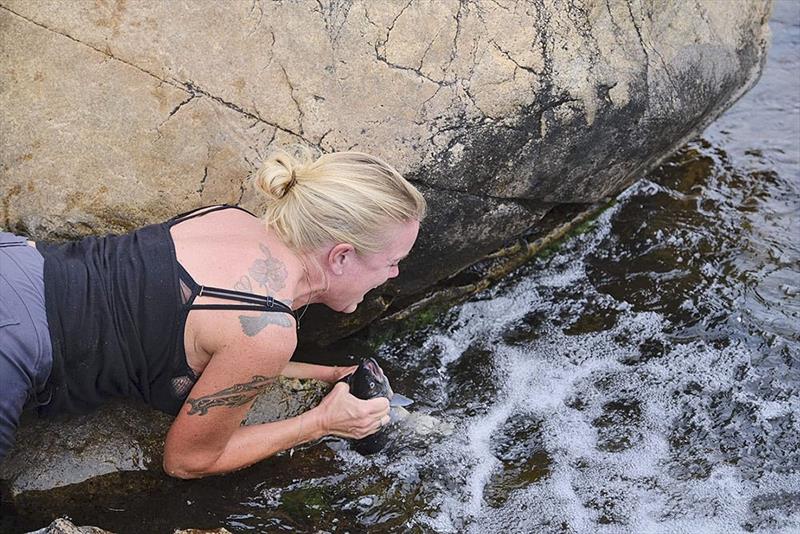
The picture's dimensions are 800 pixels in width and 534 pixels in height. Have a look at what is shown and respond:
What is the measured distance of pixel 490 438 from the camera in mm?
3416

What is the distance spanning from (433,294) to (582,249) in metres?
0.84

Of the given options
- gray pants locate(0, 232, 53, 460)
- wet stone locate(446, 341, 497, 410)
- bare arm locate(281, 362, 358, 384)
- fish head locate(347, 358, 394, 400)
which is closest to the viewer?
gray pants locate(0, 232, 53, 460)

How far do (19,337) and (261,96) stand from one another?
1.25 m

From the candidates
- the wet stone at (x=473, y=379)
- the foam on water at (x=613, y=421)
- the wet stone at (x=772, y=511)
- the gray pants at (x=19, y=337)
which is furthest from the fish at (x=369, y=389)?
the wet stone at (x=772, y=511)

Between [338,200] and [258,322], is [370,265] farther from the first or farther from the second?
[258,322]

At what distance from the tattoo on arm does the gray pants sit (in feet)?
1.85

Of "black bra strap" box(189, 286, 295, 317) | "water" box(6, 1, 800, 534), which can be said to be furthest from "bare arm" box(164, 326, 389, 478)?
"water" box(6, 1, 800, 534)

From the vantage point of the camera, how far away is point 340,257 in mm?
2752

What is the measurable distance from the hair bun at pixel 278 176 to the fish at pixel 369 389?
78 centimetres

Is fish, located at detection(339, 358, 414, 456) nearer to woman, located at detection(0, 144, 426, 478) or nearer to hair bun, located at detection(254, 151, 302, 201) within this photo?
woman, located at detection(0, 144, 426, 478)

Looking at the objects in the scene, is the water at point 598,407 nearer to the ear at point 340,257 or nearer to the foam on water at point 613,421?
the foam on water at point 613,421

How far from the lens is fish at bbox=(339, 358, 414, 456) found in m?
3.18

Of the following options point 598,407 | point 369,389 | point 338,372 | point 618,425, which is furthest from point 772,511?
point 338,372

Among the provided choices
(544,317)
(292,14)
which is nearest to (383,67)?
(292,14)
